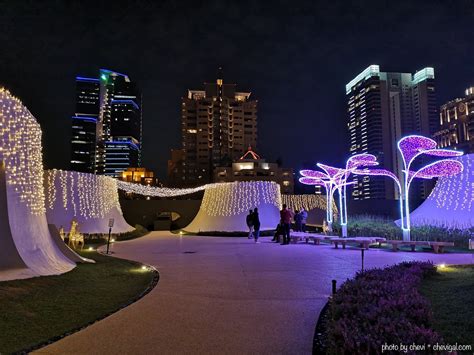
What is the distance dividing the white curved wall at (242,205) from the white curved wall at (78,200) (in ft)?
Answer: 19.7

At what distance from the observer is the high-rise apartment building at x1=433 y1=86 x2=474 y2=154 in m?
66.9

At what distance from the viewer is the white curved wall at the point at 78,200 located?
62.1 feet

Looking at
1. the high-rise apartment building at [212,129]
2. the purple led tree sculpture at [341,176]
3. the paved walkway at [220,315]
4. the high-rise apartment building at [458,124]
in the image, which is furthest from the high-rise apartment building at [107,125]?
the paved walkway at [220,315]

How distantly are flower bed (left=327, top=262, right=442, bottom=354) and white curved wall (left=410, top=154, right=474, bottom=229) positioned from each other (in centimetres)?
1421

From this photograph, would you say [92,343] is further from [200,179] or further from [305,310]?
[200,179]

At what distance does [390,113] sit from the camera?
90.6m

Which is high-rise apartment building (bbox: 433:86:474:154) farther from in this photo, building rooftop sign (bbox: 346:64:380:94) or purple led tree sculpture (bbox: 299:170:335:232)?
purple led tree sculpture (bbox: 299:170:335:232)

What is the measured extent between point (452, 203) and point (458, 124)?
6271 centimetres

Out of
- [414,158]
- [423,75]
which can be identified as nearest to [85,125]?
[423,75]

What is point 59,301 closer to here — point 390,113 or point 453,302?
point 453,302

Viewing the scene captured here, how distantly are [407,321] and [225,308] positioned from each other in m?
2.54

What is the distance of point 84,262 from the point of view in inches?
399

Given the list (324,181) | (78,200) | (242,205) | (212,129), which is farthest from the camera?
(212,129)

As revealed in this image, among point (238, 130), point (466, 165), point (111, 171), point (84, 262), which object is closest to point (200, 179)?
point (238, 130)
